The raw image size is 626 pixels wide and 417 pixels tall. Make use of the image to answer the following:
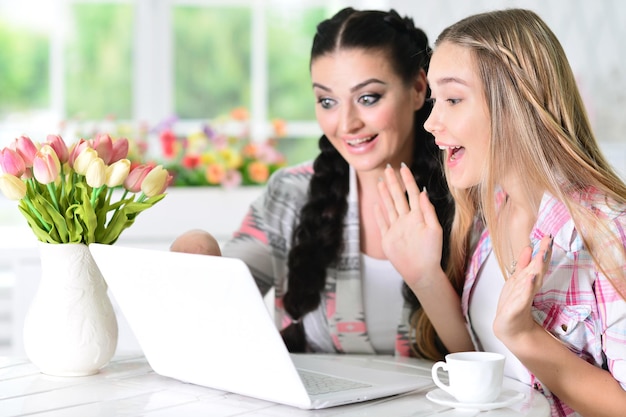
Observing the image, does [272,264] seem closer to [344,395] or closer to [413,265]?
[413,265]

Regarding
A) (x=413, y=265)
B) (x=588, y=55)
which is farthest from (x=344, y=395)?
(x=588, y=55)

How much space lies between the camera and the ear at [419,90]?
6.75ft

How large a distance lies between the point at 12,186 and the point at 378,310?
2.95 ft

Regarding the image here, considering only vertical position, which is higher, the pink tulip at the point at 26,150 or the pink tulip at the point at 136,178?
the pink tulip at the point at 26,150

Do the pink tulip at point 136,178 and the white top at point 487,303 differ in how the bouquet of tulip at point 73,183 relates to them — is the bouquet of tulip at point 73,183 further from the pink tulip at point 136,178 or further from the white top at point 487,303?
the white top at point 487,303

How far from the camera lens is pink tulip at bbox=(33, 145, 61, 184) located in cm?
145

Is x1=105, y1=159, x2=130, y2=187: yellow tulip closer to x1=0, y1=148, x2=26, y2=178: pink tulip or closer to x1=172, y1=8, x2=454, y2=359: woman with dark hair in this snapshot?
x1=0, y1=148, x2=26, y2=178: pink tulip

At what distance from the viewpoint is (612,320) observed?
1444 mm

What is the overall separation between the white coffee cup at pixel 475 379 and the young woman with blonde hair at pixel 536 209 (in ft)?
0.35

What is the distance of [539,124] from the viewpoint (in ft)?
5.04

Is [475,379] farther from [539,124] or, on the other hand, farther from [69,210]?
[69,210]

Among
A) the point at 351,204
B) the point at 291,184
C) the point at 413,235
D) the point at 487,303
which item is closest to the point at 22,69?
the point at 291,184

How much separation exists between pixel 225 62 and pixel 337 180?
256cm

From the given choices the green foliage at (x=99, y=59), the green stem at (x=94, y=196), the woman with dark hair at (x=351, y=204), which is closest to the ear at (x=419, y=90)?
the woman with dark hair at (x=351, y=204)
